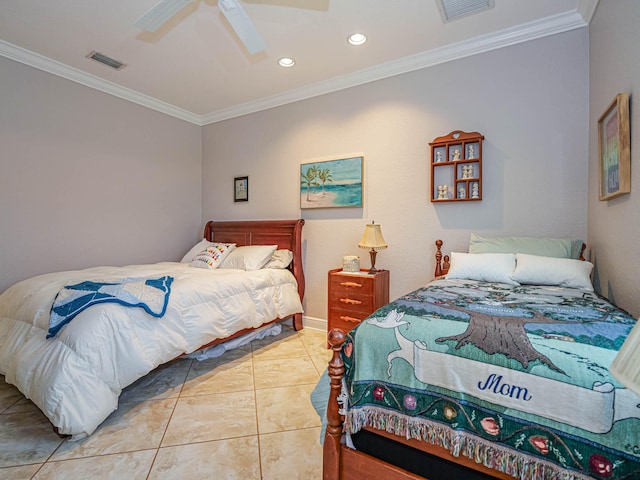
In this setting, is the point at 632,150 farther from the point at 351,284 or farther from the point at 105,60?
the point at 105,60

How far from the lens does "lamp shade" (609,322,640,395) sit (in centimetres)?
53

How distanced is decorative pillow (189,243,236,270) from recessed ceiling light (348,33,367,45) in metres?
2.37

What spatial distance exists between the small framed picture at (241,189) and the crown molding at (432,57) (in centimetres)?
85

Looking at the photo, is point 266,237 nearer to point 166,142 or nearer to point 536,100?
point 166,142

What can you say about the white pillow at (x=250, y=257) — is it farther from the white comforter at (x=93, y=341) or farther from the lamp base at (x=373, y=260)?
the lamp base at (x=373, y=260)

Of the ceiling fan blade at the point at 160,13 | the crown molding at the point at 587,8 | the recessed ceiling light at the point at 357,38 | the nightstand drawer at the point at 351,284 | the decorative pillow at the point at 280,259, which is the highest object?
the recessed ceiling light at the point at 357,38

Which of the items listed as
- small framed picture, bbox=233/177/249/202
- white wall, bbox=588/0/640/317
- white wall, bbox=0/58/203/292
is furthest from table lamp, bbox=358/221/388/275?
white wall, bbox=0/58/203/292

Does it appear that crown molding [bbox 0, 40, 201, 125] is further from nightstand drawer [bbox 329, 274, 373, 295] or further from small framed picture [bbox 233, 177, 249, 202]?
nightstand drawer [bbox 329, 274, 373, 295]

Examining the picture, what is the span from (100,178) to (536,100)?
13.7 feet

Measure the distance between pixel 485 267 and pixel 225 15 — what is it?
2227 millimetres

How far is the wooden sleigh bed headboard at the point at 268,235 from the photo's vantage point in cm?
→ 354

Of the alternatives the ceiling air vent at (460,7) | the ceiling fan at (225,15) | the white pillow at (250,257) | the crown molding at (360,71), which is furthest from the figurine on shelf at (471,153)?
the white pillow at (250,257)

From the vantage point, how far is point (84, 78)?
3.23m

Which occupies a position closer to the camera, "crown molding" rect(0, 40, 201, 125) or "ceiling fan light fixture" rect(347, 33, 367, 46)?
"ceiling fan light fixture" rect(347, 33, 367, 46)
